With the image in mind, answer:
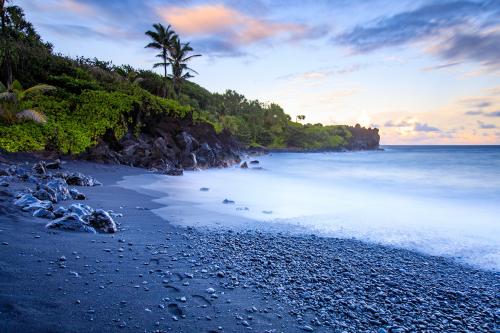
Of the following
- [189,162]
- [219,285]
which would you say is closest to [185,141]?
[189,162]

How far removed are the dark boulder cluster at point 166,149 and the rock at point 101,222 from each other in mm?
12791

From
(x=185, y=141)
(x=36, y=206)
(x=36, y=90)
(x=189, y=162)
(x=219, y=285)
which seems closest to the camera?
(x=219, y=285)

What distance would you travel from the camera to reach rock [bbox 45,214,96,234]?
539cm

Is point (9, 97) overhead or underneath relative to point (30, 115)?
overhead

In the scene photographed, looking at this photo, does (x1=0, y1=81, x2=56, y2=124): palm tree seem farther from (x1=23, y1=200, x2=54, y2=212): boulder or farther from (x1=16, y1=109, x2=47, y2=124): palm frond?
(x1=23, y1=200, x2=54, y2=212): boulder

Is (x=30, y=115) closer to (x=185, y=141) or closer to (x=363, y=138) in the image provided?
(x=185, y=141)

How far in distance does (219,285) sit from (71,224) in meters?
3.16

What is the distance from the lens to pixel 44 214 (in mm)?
5852

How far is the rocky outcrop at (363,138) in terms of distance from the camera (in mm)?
133875

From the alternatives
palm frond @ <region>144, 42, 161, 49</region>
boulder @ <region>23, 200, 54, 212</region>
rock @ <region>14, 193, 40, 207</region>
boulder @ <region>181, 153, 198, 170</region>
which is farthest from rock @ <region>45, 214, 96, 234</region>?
palm frond @ <region>144, 42, 161, 49</region>

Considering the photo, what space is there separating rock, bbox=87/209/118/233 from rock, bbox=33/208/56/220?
69 centimetres

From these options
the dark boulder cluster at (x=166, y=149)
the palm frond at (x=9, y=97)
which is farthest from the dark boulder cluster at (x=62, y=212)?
the dark boulder cluster at (x=166, y=149)

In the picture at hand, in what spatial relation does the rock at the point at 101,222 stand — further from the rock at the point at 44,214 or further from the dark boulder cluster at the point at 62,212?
the rock at the point at 44,214

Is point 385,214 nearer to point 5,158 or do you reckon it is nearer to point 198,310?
point 198,310
